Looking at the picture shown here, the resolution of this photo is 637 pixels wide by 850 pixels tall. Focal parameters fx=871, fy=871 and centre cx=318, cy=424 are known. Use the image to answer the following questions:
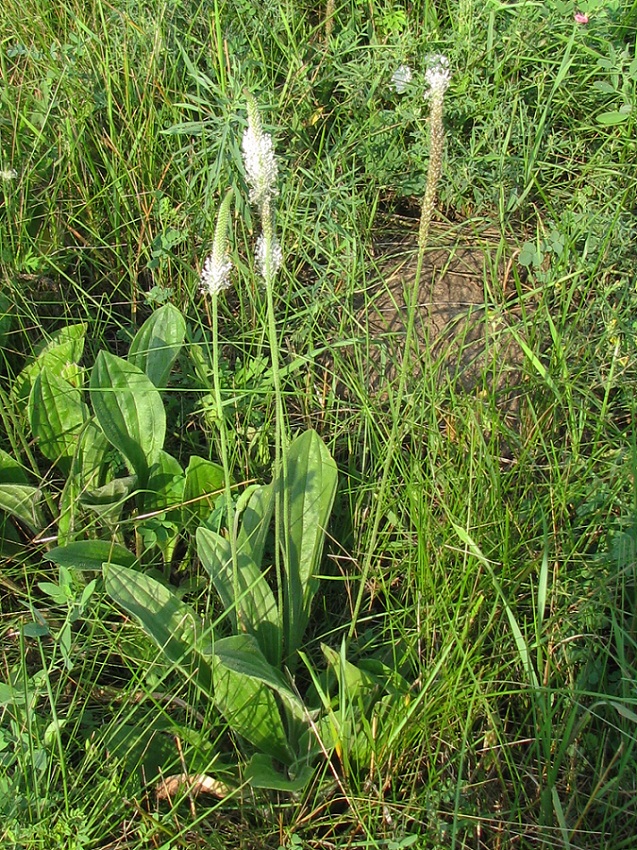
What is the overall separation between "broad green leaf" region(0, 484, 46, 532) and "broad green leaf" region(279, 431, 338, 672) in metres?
0.60

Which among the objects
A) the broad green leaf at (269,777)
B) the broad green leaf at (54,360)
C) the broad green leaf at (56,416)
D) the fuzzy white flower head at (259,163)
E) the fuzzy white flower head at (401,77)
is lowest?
the broad green leaf at (269,777)

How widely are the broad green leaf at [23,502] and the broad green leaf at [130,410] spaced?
0.23m

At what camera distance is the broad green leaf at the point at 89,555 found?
184 cm

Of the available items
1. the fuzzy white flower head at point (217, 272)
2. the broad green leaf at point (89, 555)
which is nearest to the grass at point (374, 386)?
the broad green leaf at point (89, 555)

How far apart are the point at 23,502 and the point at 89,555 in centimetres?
26

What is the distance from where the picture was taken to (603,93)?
8.74 ft

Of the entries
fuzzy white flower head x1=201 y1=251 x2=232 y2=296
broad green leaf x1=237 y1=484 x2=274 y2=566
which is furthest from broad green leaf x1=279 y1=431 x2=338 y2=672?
fuzzy white flower head x1=201 y1=251 x2=232 y2=296

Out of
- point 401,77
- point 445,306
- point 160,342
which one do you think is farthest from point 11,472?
point 401,77

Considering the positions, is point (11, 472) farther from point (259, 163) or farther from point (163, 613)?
point (259, 163)

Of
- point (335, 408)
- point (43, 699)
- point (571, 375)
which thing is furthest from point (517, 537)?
point (43, 699)

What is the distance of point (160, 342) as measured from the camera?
2.26 metres

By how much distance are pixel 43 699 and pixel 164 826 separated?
15.1 inches

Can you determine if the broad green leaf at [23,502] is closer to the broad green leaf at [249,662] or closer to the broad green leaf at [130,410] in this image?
the broad green leaf at [130,410]

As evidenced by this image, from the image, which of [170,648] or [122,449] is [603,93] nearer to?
[122,449]
